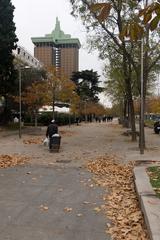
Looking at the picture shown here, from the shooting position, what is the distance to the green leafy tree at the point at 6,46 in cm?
4388

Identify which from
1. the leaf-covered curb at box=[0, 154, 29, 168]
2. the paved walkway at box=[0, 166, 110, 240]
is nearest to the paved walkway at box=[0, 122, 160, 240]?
the paved walkway at box=[0, 166, 110, 240]

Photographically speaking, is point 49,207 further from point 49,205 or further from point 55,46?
point 55,46

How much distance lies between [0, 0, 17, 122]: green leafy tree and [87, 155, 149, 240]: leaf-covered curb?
95.3 ft

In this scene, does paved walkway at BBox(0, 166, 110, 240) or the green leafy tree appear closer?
paved walkway at BBox(0, 166, 110, 240)

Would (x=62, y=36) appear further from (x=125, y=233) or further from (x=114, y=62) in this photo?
(x=125, y=233)

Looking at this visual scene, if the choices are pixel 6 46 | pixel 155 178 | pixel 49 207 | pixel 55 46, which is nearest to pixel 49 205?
pixel 49 207

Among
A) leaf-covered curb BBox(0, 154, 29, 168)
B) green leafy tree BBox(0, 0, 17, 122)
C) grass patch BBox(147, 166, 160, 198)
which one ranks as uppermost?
green leafy tree BBox(0, 0, 17, 122)

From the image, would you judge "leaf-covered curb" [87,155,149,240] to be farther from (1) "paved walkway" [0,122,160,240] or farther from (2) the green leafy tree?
(2) the green leafy tree

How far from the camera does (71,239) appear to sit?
6.80 m

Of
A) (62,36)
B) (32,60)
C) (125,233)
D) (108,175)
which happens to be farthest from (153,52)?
(32,60)

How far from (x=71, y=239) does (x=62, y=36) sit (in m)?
64.3

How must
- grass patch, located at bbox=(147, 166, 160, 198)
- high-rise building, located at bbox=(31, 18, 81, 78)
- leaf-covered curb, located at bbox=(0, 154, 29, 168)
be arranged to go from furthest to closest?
high-rise building, located at bbox=(31, 18, 81, 78), leaf-covered curb, located at bbox=(0, 154, 29, 168), grass patch, located at bbox=(147, 166, 160, 198)

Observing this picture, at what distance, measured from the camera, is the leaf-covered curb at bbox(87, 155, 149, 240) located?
724 centimetres

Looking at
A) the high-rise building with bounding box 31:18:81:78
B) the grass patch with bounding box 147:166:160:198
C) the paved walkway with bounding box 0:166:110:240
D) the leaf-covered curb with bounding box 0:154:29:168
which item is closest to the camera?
the paved walkway with bounding box 0:166:110:240
